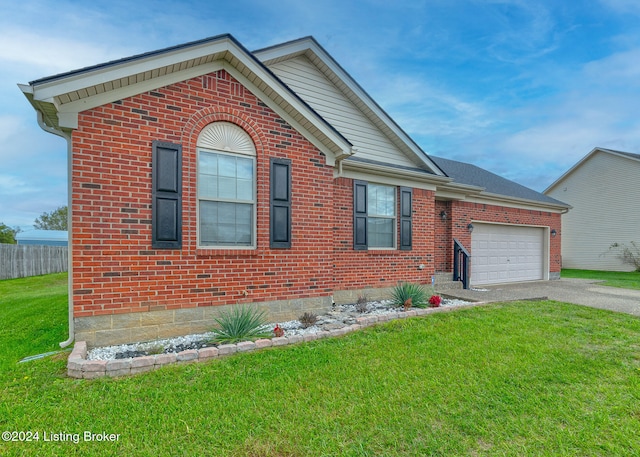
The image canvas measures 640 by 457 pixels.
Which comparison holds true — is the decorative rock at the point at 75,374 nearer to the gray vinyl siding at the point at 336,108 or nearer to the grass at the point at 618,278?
the gray vinyl siding at the point at 336,108

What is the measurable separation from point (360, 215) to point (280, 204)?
8.43 ft

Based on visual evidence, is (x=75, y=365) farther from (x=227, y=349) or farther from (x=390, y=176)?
(x=390, y=176)

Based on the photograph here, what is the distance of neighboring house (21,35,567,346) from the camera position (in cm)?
448

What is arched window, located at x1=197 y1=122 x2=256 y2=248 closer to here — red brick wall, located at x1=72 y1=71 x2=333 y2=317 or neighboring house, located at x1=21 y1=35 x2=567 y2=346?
neighboring house, located at x1=21 y1=35 x2=567 y2=346

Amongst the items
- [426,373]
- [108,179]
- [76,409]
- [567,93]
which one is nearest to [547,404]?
[426,373]

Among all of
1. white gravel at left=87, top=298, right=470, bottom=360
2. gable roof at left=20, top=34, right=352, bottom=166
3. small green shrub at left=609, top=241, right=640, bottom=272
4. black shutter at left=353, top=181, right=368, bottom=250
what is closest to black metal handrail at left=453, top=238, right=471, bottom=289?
black shutter at left=353, top=181, right=368, bottom=250

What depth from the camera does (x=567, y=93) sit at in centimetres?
2012

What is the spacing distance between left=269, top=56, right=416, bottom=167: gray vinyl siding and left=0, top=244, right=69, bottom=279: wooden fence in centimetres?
1363

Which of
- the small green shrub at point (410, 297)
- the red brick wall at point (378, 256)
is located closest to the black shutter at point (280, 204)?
the red brick wall at point (378, 256)

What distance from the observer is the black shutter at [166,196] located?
15.8ft

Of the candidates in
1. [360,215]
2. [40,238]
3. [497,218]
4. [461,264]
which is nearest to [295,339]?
[360,215]

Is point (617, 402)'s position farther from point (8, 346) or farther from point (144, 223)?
point (8, 346)

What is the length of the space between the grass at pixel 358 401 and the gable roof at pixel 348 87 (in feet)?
18.2

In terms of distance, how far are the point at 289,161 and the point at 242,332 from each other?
10.3 feet
